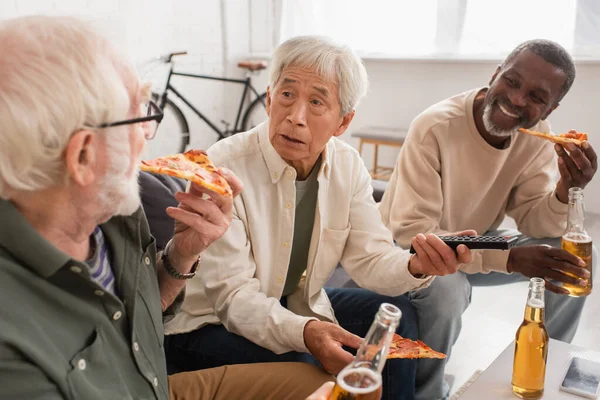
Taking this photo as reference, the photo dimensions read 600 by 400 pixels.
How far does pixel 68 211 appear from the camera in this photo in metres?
0.90

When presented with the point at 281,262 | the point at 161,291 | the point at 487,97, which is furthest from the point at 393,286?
the point at 487,97

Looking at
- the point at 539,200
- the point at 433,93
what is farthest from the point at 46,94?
the point at 433,93

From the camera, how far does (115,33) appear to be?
35.9 inches

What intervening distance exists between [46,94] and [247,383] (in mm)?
787

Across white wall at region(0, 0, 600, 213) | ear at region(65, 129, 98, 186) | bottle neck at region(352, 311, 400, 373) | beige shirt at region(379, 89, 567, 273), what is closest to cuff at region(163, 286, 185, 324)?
ear at region(65, 129, 98, 186)

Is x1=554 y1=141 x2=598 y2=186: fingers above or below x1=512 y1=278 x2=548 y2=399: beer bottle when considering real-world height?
above

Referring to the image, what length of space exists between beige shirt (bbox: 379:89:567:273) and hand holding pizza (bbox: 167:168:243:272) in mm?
1041

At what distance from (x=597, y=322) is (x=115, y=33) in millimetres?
2601

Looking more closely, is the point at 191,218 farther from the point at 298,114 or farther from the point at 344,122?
the point at 344,122

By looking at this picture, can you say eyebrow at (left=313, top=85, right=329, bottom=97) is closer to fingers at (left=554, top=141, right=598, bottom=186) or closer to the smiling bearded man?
the smiling bearded man

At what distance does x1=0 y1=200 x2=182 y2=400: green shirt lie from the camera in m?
0.79

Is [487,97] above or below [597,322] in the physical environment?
above

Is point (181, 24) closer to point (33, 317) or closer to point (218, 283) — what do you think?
point (218, 283)

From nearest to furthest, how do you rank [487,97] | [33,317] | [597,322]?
[33,317] < [487,97] < [597,322]
